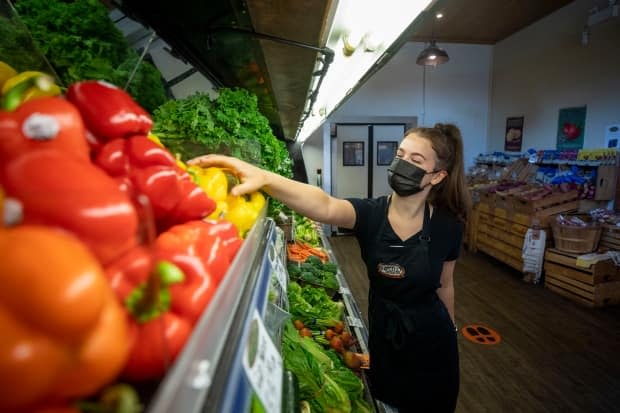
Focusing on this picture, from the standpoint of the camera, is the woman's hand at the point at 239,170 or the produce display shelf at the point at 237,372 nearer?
the produce display shelf at the point at 237,372

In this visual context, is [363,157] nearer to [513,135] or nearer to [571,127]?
[513,135]

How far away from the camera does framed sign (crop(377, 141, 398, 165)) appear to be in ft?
25.0

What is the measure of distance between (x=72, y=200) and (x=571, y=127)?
273 inches

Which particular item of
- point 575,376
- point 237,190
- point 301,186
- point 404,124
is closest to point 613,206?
point 575,376

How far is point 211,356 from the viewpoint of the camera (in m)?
0.36

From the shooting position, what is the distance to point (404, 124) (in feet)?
24.8

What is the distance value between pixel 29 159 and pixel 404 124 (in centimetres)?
787

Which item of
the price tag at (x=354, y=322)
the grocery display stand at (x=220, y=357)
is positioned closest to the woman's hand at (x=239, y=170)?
the grocery display stand at (x=220, y=357)

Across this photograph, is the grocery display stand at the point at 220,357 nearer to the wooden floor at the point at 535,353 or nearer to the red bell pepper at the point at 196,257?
the red bell pepper at the point at 196,257

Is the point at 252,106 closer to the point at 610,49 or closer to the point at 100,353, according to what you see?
the point at 100,353

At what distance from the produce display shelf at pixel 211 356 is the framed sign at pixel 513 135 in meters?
7.50

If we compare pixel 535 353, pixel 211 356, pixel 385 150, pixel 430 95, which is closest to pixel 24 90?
pixel 211 356

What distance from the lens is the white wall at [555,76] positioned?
15.6ft

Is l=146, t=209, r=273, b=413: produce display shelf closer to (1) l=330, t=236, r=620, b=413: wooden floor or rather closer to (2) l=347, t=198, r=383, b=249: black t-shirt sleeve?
(2) l=347, t=198, r=383, b=249: black t-shirt sleeve
